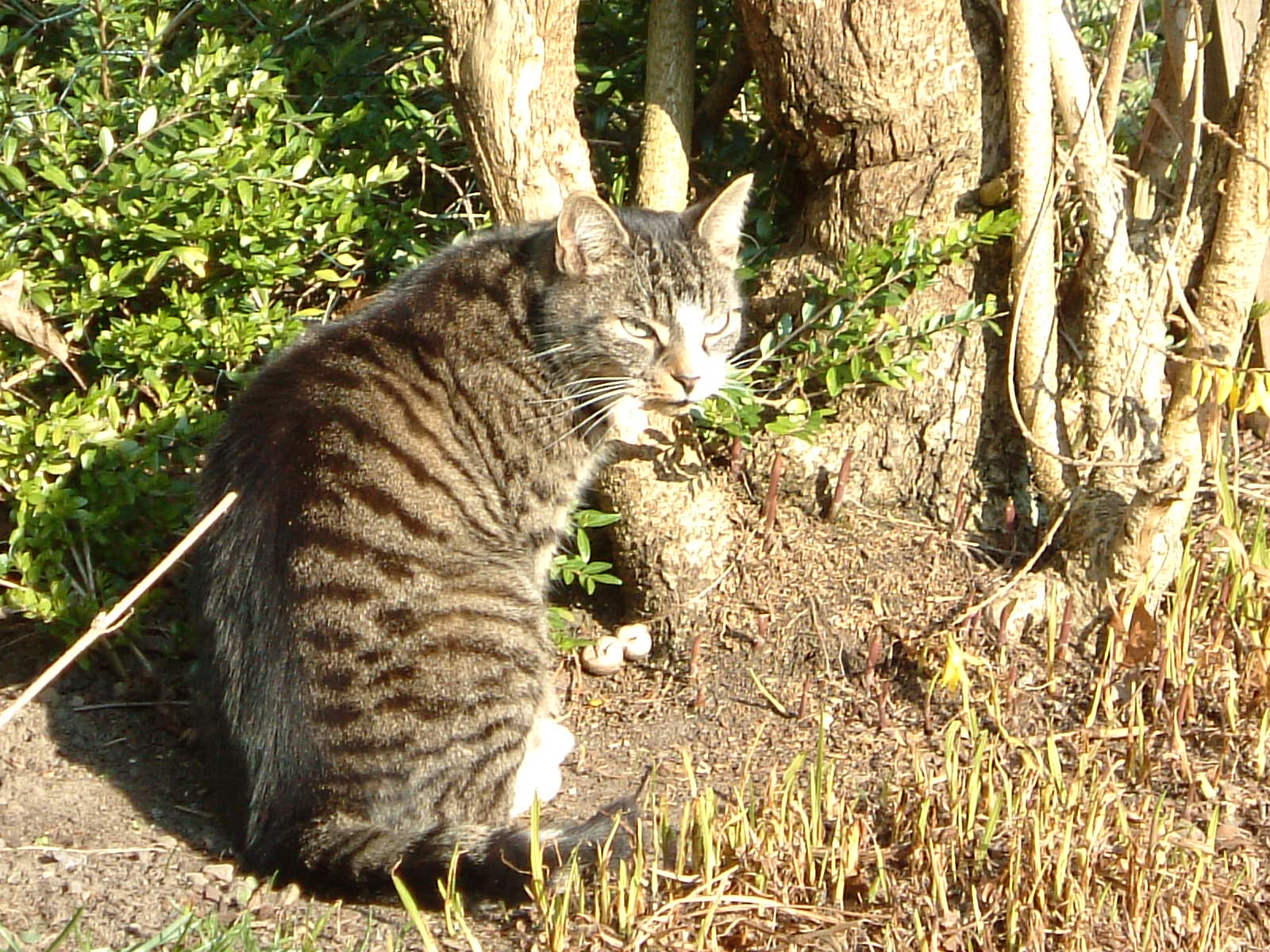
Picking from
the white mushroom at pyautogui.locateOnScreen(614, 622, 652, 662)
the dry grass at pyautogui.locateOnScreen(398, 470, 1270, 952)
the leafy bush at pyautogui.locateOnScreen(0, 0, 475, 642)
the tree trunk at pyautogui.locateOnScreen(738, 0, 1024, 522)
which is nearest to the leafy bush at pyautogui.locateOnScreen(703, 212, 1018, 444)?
the tree trunk at pyautogui.locateOnScreen(738, 0, 1024, 522)

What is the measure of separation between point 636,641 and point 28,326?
184cm

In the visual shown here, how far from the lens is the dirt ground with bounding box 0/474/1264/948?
331cm

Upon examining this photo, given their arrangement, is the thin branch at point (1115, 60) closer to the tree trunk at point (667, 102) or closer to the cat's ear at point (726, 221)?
the cat's ear at point (726, 221)

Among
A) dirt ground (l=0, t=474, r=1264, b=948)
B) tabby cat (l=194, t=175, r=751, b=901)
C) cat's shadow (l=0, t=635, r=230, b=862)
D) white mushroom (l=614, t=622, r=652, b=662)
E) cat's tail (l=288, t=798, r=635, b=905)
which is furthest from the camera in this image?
white mushroom (l=614, t=622, r=652, b=662)

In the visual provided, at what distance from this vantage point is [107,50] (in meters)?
4.23

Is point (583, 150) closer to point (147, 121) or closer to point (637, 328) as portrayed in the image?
point (637, 328)

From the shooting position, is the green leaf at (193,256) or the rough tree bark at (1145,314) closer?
the rough tree bark at (1145,314)

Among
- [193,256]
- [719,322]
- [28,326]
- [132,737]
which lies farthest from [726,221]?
[132,737]

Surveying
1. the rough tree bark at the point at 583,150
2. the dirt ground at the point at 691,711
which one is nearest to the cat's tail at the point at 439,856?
the dirt ground at the point at 691,711

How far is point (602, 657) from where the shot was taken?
402 centimetres

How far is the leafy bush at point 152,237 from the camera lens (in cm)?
385

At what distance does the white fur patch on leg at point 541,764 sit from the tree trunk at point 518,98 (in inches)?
53.7

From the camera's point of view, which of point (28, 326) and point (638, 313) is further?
point (28, 326)

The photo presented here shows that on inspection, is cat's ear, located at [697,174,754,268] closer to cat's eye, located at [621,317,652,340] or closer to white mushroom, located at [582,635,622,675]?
cat's eye, located at [621,317,652,340]
